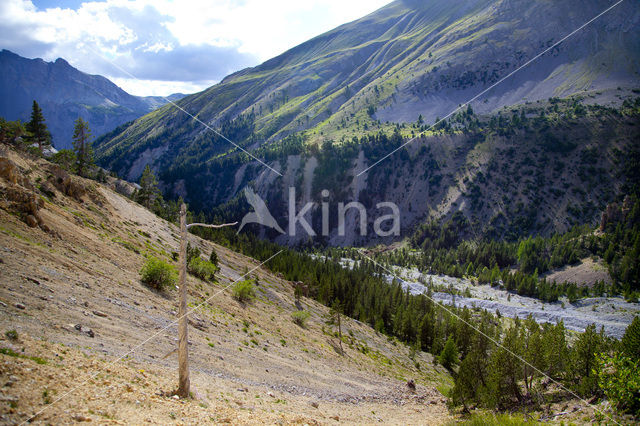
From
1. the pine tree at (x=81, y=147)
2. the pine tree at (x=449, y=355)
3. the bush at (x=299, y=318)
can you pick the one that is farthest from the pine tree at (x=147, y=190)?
the pine tree at (x=449, y=355)

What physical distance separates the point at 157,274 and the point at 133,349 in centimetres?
1170

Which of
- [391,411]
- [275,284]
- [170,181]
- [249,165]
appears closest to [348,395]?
[391,411]

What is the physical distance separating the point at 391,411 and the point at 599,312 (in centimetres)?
9067

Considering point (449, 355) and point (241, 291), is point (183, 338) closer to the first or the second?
point (241, 291)

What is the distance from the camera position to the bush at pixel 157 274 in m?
24.7

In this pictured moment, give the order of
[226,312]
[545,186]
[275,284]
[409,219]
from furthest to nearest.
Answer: [409,219] < [545,186] < [275,284] < [226,312]

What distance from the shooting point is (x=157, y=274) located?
82.4ft

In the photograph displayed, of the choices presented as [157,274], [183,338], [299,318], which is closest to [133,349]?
[183,338]

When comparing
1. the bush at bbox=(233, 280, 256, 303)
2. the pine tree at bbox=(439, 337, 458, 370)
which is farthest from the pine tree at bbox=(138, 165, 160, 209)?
the pine tree at bbox=(439, 337, 458, 370)

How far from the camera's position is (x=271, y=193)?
168 metres

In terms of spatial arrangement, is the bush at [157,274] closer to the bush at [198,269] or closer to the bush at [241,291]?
the bush at [198,269]

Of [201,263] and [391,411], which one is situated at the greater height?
[201,263]

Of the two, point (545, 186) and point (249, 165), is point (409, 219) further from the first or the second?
point (249, 165)

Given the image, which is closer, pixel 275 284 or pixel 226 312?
pixel 226 312
